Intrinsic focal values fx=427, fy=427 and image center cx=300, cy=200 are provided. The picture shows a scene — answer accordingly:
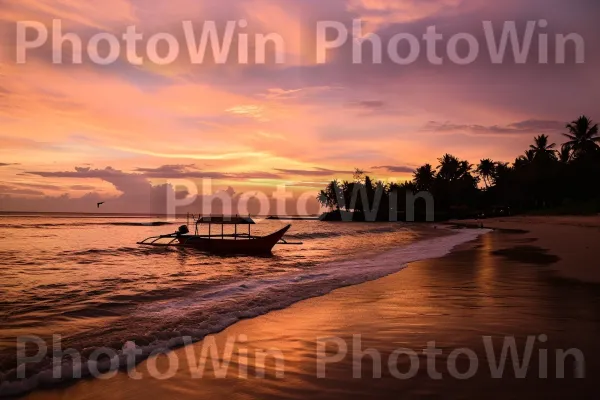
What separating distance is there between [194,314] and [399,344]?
Answer: 4.75m

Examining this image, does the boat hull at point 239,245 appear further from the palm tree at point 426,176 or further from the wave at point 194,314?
the palm tree at point 426,176

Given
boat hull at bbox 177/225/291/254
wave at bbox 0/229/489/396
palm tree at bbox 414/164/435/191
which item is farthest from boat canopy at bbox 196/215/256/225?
palm tree at bbox 414/164/435/191

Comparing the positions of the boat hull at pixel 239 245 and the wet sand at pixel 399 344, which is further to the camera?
the boat hull at pixel 239 245

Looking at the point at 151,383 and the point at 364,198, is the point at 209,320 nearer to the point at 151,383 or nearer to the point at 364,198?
the point at 151,383

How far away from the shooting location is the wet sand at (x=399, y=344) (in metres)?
4.66

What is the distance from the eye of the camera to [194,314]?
30.3 feet

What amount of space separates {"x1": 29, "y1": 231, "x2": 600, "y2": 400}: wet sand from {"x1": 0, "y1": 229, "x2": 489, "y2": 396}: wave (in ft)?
1.28

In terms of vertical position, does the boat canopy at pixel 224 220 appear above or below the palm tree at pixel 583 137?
below

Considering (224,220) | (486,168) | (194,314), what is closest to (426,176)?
(486,168)

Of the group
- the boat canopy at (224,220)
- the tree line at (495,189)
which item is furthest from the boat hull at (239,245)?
the tree line at (495,189)

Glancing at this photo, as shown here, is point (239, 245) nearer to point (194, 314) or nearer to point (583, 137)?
point (194, 314)

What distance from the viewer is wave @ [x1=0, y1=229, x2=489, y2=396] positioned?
5.70m

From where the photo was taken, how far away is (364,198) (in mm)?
128750

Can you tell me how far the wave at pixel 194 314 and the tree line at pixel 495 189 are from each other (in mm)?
55592
